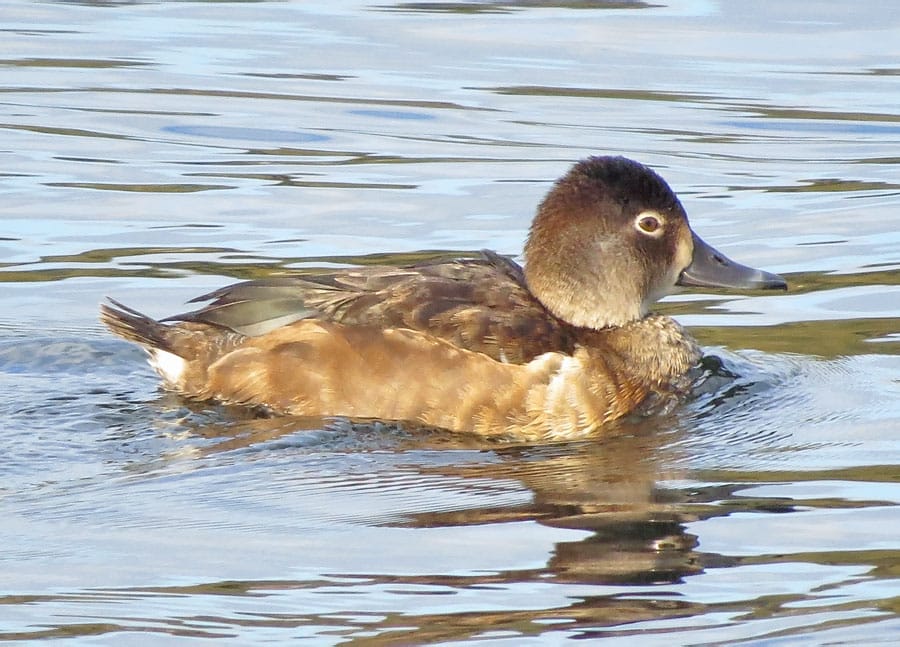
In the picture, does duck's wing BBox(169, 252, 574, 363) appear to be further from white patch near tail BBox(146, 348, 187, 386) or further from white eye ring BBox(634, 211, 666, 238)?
white eye ring BBox(634, 211, 666, 238)

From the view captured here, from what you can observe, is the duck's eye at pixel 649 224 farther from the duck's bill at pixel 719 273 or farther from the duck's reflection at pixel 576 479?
the duck's reflection at pixel 576 479

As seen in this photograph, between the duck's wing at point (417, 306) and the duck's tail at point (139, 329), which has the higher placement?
the duck's wing at point (417, 306)

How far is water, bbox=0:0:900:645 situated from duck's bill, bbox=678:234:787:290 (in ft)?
1.36

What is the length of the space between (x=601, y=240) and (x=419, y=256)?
6.99 feet

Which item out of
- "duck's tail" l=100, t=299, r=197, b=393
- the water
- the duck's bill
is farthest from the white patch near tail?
the duck's bill

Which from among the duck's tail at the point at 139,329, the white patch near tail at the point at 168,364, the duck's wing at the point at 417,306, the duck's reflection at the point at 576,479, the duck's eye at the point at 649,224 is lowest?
the duck's reflection at the point at 576,479

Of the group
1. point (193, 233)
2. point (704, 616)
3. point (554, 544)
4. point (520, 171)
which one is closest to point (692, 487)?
point (554, 544)

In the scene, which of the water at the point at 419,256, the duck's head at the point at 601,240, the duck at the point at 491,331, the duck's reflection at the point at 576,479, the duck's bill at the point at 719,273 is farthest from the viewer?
the duck's bill at the point at 719,273

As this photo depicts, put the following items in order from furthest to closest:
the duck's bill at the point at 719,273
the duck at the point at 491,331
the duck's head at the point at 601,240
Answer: the duck's bill at the point at 719,273 < the duck's head at the point at 601,240 < the duck at the point at 491,331

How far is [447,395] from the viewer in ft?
25.1

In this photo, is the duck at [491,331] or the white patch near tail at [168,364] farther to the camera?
the white patch near tail at [168,364]

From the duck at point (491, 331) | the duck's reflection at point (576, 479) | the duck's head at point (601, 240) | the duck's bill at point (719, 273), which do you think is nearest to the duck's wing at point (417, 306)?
the duck at point (491, 331)

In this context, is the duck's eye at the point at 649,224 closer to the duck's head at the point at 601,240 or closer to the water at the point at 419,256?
the duck's head at the point at 601,240

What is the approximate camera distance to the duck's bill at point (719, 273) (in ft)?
27.6
